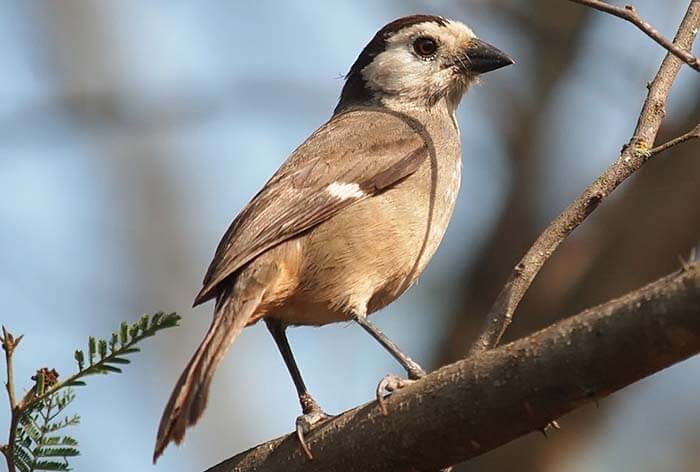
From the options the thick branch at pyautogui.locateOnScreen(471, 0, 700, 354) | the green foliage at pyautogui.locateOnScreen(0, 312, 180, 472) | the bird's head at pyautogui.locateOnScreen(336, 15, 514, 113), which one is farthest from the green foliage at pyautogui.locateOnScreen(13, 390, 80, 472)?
the bird's head at pyautogui.locateOnScreen(336, 15, 514, 113)

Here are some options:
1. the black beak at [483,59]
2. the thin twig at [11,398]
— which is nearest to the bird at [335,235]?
the black beak at [483,59]

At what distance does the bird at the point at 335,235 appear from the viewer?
4.90 meters

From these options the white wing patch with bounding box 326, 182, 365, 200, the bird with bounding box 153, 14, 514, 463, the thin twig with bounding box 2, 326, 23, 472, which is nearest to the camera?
the thin twig with bounding box 2, 326, 23, 472

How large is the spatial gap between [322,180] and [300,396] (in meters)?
1.05

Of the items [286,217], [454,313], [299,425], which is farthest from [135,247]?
[299,425]

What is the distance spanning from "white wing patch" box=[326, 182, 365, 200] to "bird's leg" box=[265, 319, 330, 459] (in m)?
0.63

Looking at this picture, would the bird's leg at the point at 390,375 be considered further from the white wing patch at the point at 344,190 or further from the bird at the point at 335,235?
the white wing patch at the point at 344,190

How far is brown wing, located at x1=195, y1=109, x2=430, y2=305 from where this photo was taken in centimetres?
510

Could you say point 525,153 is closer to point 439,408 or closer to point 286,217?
point 286,217

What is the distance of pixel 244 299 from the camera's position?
4.85 metres

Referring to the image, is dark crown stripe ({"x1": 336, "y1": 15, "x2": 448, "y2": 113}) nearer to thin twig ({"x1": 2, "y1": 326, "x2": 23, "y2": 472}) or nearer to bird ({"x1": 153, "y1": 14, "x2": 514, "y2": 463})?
bird ({"x1": 153, "y1": 14, "x2": 514, "y2": 463})

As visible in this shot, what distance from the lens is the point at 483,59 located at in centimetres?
646

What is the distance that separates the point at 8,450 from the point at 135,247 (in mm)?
7765

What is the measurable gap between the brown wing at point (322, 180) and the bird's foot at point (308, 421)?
0.63 meters
